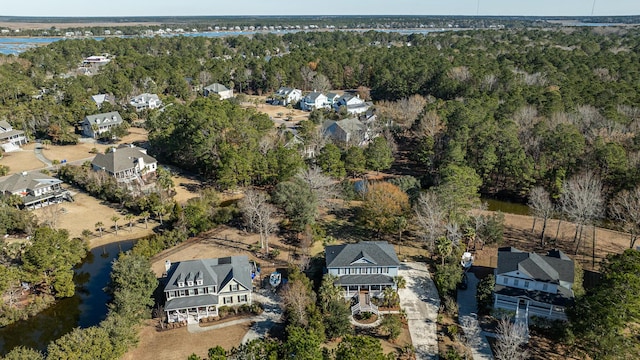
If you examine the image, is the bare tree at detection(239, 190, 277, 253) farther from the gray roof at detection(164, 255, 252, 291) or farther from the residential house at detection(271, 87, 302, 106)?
the residential house at detection(271, 87, 302, 106)

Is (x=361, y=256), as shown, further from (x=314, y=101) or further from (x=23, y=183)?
(x=314, y=101)

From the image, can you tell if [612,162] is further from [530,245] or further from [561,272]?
[561,272]

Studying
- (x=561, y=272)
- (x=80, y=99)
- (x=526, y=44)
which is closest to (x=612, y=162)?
(x=561, y=272)

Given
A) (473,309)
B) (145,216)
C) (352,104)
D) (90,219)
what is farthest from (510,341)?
(352,104)

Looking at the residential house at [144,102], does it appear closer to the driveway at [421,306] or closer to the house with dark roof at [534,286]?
the driveway at [421,306]

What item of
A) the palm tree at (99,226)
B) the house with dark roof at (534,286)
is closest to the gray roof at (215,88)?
the palm tree at (99,226)

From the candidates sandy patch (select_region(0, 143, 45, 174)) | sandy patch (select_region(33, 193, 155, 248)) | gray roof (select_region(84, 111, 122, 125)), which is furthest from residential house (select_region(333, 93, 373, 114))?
sandy patch (select_region(0, 143, 45, 174))
